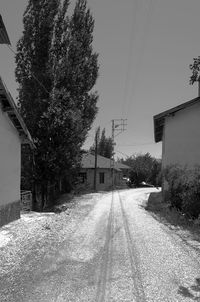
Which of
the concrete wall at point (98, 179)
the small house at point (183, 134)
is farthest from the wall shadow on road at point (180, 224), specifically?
the concrete wall at point (98, 179)

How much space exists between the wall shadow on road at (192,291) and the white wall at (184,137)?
14400 mm

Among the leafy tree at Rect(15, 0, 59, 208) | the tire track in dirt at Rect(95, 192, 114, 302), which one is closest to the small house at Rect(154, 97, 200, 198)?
the leafy tree at Rect(15, 0, 59, 208)

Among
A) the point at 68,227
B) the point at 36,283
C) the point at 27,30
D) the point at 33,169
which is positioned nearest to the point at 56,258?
the point at 36,283

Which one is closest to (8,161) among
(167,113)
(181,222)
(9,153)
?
(9,153)

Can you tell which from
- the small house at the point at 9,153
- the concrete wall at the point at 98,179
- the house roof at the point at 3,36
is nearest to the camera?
the house roof at the point at 3,36

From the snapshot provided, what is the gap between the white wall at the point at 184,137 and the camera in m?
20.0

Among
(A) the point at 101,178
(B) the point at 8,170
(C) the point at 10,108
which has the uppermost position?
(C) the point at 10,108

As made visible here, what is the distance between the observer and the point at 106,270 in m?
6.82

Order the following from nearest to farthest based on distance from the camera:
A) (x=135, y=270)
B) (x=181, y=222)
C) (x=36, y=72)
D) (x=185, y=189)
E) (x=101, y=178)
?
(x=135, y=270) → (x=181, y=222) → (x=185, y=189) → (x=36, y=72) → (x=101, y=178)

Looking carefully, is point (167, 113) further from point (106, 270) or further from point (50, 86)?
point (106, 270)

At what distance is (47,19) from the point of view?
81.1 ft

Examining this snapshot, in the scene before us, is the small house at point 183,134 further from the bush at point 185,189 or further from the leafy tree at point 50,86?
the leafy tree at point 50,86

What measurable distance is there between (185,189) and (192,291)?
8.99m

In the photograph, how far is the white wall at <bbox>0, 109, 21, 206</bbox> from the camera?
1234cm
